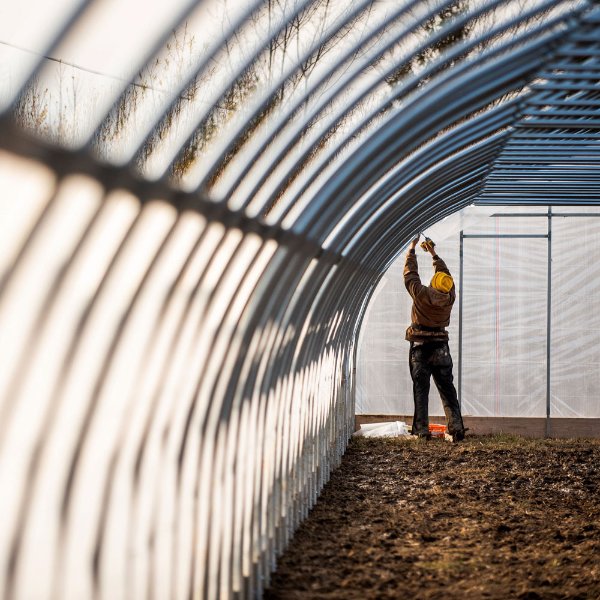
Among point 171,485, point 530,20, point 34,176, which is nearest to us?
point 34,176

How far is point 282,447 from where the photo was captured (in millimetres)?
6309

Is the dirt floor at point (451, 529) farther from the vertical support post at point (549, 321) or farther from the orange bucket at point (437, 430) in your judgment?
the vertical support post at point (549, 321)

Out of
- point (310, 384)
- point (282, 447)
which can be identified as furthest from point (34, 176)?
point (310, 384)

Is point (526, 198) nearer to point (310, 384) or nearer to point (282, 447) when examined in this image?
point (310, 384)

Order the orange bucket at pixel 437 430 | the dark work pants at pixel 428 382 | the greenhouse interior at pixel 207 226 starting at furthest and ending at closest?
the orange bucket at pixel 437 430 → the dark work pants at pixel 428 382 → the greenhouse interior at pixel 207 226

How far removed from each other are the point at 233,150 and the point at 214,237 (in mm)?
589

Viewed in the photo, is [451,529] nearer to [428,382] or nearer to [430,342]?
[428,382]

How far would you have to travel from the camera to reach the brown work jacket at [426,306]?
38.6ft

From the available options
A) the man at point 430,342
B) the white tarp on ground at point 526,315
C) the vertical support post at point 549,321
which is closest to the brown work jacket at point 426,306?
the man at point 430,342

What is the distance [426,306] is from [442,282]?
32 cm

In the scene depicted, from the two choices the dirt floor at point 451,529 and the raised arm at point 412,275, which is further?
the raised arm at point 412,275

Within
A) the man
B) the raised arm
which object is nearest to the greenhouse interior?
the raised arm

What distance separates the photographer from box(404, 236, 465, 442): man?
1169cm

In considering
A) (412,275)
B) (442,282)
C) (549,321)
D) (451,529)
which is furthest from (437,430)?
(451,529)
